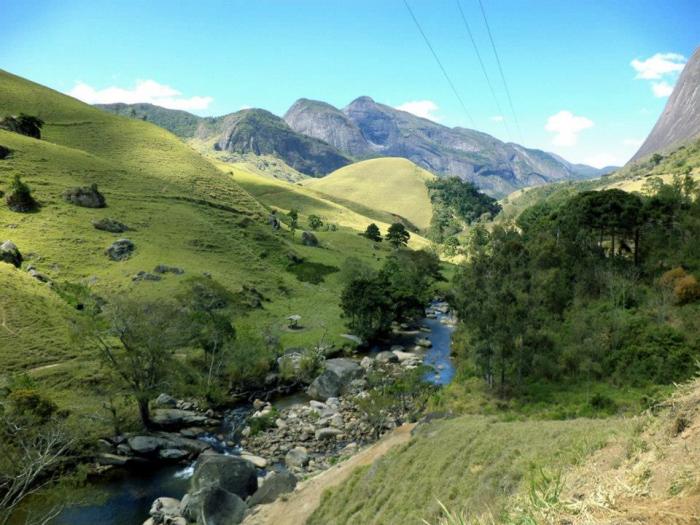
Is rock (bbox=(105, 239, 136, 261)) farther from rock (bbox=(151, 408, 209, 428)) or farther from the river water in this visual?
the river water

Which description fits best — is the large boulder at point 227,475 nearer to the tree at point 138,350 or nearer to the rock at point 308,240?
the tree at point 138,350

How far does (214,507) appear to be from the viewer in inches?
1067

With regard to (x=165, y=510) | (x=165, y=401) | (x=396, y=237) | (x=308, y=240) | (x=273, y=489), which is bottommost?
(x=165, y=401)

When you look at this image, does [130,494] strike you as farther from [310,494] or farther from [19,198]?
[19,198]

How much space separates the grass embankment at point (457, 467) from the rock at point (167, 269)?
61.3 meters

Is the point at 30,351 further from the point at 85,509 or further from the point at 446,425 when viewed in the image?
the point at 446,425

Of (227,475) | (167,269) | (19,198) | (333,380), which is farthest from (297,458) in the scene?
(19,198)

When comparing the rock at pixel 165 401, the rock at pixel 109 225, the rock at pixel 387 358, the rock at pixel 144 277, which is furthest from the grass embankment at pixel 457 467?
the rock at pixel 109 225

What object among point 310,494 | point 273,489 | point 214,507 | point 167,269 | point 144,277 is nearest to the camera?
point 310,494

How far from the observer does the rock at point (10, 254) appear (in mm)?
63469

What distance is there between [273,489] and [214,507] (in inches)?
153

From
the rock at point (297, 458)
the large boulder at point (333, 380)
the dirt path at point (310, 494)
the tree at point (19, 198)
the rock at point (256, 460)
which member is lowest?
the rock at point (256, 460)

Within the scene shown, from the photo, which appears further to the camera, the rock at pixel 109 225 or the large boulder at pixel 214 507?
the rock at pixel 109 225

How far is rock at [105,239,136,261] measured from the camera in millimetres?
79000
